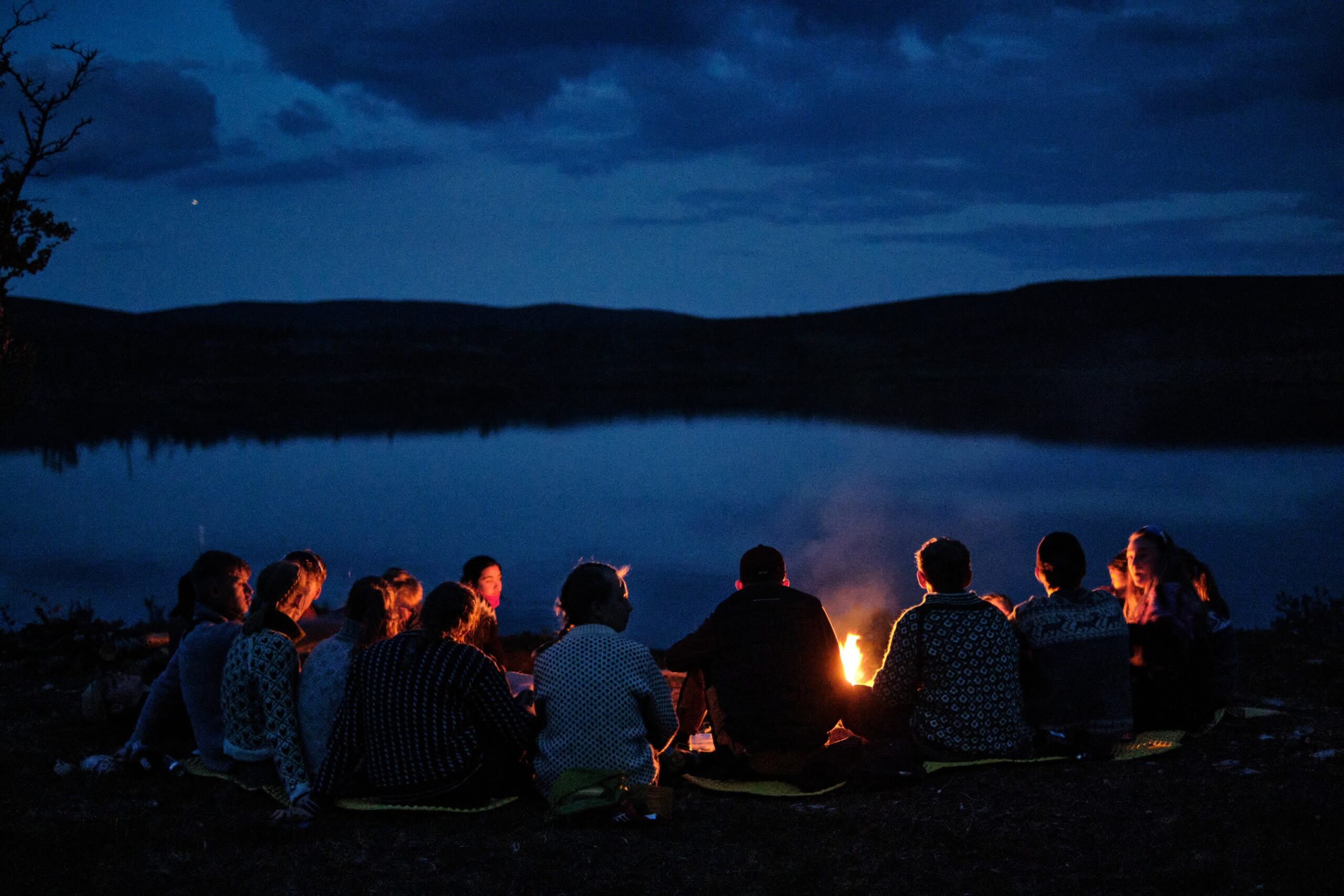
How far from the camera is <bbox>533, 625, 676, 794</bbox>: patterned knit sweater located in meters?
4.51

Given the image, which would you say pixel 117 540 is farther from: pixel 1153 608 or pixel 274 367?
pixel 274 367

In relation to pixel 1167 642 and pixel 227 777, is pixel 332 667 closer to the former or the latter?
pixel 227 777

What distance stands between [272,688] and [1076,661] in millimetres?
3298

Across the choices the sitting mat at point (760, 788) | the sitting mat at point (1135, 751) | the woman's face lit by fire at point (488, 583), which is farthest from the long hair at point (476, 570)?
the sitting mat at point (1135, 751)

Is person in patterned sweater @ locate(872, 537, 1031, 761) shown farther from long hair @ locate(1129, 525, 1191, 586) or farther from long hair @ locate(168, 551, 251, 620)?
long hair @ locate(168, 551, 251, 620)

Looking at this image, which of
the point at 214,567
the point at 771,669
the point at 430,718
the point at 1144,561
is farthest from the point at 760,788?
the point at 214,567

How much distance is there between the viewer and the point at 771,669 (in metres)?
4.86

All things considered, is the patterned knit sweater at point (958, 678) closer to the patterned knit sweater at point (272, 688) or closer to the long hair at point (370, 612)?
the long hair at point (370, 612)

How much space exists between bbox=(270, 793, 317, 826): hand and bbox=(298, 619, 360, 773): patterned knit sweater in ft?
0.78

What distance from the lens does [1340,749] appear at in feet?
16.3

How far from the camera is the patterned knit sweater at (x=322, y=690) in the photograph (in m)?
4.79

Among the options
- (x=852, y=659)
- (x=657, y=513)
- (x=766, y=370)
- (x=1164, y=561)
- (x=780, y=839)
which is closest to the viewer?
(x=780, y=839)

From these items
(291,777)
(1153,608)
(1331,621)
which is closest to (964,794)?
(1153,608)

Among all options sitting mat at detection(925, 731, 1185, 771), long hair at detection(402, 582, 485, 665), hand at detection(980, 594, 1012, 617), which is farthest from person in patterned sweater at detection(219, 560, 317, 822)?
hand at detection(980, 594, 1012, 617)
